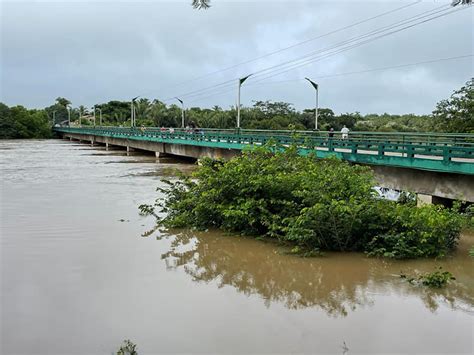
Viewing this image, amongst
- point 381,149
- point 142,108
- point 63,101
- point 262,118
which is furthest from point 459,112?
point 63,101

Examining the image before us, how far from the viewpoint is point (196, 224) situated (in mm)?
13195

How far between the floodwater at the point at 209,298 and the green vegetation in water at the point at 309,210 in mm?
445

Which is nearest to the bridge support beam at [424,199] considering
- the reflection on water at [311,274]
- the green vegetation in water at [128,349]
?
the reflection on water at [311,274]

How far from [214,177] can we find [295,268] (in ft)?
12.9

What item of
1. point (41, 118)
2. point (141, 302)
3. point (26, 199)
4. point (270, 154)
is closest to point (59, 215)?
point (26, 199)

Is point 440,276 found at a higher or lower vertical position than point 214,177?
lower

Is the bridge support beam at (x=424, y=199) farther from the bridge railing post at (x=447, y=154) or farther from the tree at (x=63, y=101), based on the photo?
the tree at (x=63, y=101)

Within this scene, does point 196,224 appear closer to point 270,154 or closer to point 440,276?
point 270,154

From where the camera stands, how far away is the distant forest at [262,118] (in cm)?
3319

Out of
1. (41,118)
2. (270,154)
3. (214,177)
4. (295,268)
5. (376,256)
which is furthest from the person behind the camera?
(41,118)

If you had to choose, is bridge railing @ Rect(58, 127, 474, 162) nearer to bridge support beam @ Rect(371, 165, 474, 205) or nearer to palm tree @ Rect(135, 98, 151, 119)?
bridge support beam @ Rect(371, 165, 474, 205)

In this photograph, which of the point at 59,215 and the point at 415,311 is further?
the point at 59,215

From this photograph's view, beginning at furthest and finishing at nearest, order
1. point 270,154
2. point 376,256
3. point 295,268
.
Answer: point 270,154 < point 376,256 < point 295,268

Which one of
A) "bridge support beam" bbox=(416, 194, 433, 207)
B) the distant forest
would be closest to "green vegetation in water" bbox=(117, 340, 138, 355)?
"bridge support beam" bbox=(416, 194, 433, 207)
